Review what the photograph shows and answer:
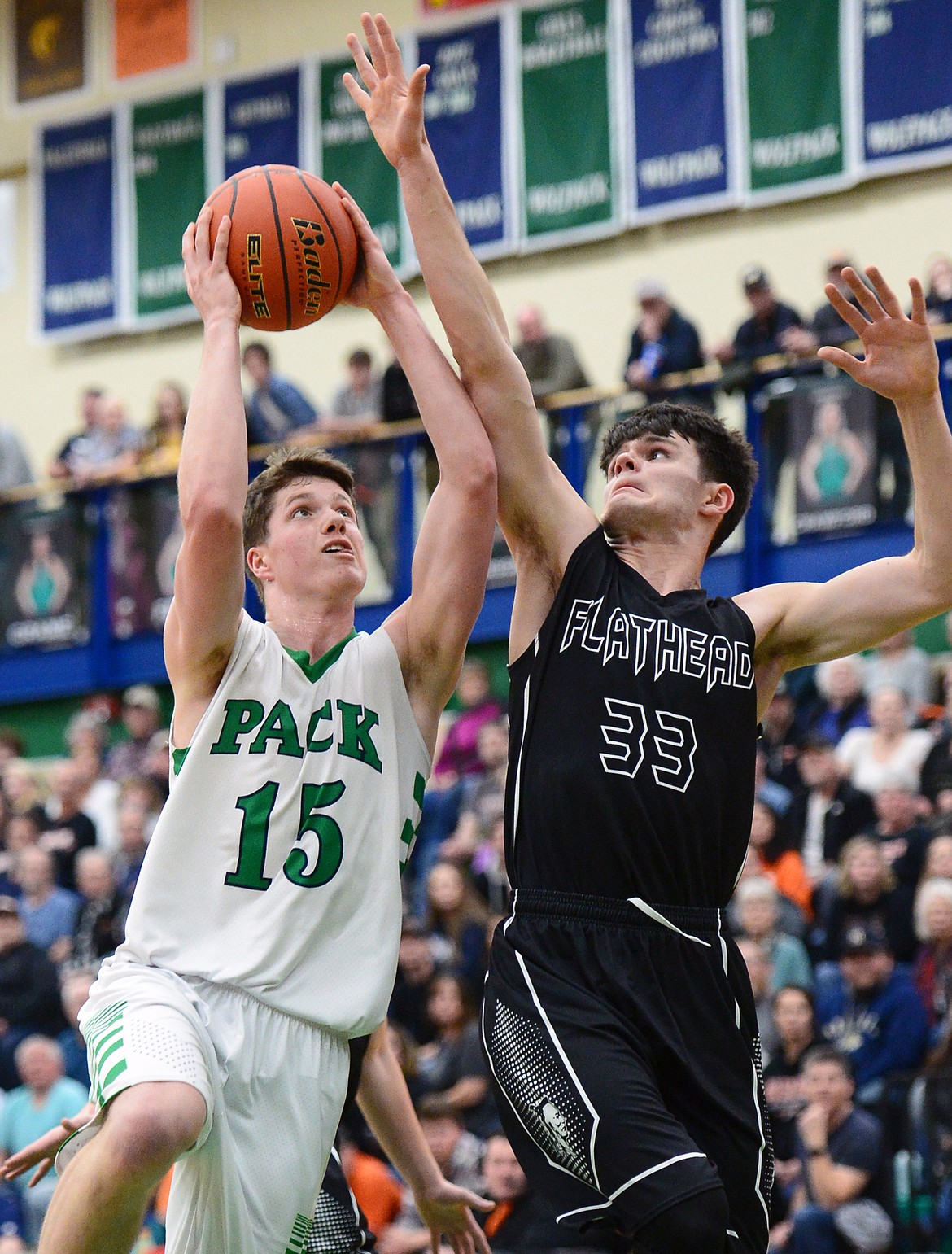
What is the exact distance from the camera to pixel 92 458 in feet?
57.1

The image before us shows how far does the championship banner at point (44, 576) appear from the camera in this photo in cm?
1650

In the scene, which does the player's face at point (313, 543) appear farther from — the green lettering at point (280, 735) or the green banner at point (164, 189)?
the green banner at point (164, 189)

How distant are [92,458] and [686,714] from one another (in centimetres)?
1322

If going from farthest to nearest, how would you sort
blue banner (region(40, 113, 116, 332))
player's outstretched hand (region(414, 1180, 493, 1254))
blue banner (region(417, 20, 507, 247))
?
blue banner (region(40, 113, 116, 332)), blue banner (region(417, 20, 507, 247)), player's outstretched hand (region(414, 1180, 493, 1254))

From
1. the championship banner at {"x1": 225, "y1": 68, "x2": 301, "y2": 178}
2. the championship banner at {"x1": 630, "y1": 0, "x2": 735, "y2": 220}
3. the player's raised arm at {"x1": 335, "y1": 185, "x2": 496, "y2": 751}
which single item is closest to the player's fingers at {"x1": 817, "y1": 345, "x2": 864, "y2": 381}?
the player's raised arm at {"x1": 335, "y1": 185, "x2": 496, "y2": 751}

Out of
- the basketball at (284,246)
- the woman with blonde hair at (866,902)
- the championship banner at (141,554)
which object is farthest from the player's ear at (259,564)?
the championship banner at (141,554)

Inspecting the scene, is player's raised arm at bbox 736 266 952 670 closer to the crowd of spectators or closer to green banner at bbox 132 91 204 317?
the crowd of spectators

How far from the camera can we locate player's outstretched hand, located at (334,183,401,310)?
5.43 metres

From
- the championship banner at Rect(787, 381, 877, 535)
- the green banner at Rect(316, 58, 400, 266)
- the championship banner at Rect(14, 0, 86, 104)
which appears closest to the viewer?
the championship banner at Rect(787, 381, 877, 535)

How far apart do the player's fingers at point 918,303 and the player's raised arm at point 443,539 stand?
125cm

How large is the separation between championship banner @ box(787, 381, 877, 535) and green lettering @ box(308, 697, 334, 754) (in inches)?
308

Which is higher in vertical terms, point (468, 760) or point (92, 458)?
point (92, 458)

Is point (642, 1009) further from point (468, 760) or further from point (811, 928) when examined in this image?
point (468, 760)

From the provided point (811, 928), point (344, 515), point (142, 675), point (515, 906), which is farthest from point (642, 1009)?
point (142, 675)
